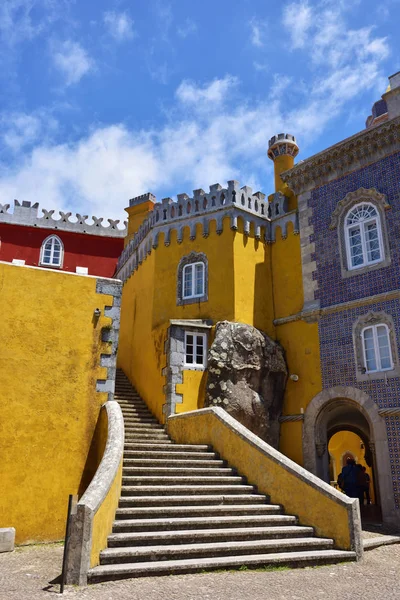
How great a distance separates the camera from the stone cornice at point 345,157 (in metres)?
12.5

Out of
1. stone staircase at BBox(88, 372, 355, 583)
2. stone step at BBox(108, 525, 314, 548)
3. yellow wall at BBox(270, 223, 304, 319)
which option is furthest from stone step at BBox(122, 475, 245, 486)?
yellow wall at BBox(270, 223, 304, 319)

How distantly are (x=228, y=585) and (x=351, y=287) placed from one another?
8836 mm

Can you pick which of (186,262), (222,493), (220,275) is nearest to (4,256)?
(186,262)

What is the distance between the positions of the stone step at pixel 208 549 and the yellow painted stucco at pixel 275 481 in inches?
10.7

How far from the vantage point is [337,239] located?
1323 centimetres

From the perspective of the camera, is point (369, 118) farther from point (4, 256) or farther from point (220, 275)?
point (4, 256)

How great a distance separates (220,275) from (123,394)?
4.55 meters

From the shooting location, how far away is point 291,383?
13508 millimetres

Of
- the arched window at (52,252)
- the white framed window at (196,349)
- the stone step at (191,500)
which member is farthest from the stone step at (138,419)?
the arched window at (52,252)

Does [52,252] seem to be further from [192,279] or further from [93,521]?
[93,521]

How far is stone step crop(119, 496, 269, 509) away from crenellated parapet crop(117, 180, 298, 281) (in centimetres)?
854

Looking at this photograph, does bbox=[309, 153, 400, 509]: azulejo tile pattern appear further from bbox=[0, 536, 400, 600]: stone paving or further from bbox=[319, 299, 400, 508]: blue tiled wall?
bbox=[0, 536, 400, 600]: stone paving

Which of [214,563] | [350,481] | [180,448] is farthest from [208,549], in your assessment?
[350,481]

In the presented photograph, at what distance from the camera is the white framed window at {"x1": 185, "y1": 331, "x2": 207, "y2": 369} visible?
525 inches
